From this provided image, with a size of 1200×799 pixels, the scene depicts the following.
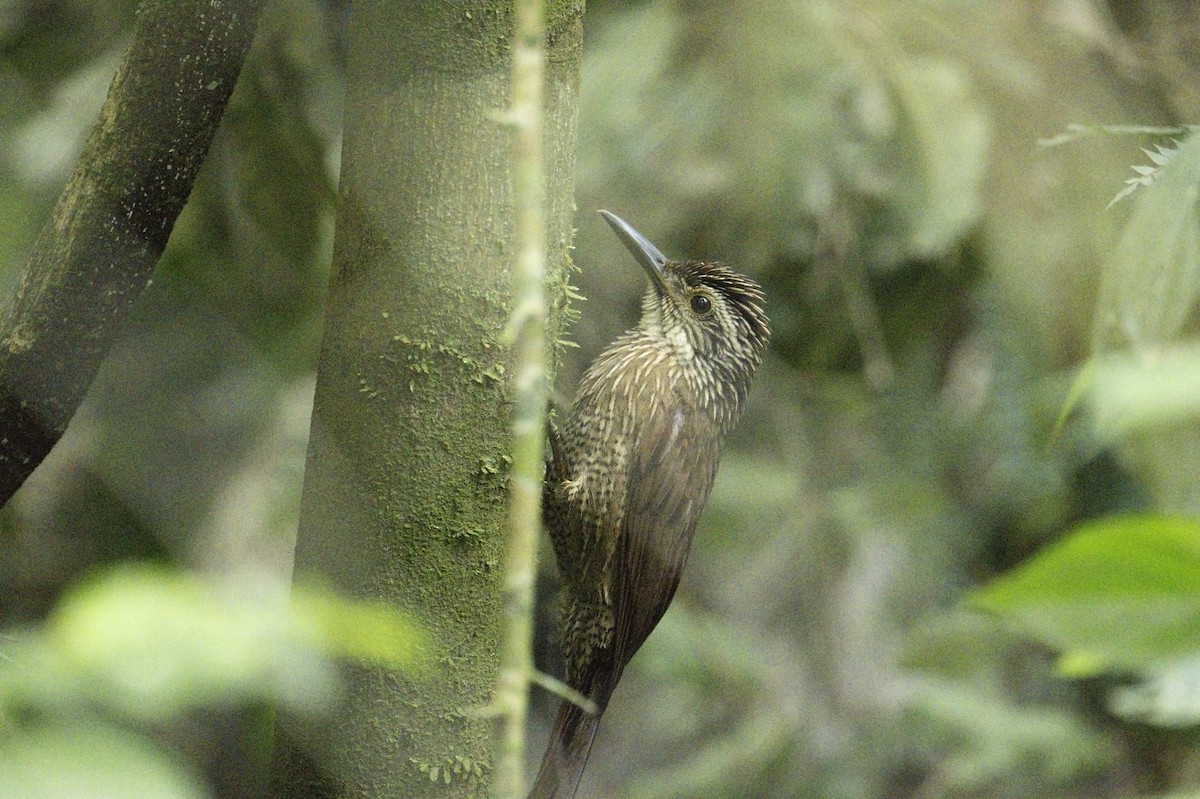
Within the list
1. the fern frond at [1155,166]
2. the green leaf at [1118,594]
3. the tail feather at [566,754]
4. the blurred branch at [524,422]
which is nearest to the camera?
the green leaf at [1118,594]

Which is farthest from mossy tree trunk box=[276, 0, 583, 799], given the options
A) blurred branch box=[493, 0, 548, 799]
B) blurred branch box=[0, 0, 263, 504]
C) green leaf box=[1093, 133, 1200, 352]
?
green leaf box=[1093, 133, 1200, 352]

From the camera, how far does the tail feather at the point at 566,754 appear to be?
2.18m

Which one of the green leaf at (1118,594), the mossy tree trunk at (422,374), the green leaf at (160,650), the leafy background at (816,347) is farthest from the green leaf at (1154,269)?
→ the green leaf at (160,650)

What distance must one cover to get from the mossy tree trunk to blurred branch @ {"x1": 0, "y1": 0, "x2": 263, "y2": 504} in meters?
0.20

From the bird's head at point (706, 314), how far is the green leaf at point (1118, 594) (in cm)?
194

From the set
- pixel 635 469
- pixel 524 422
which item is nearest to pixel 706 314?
pixel 635 469

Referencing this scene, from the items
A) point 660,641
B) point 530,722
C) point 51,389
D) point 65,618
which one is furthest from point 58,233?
point 660,641

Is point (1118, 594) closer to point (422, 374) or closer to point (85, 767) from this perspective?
point (85, 767)

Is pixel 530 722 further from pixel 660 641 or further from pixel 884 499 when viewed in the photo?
pixel 884 499

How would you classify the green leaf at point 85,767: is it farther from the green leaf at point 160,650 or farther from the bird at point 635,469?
the bird at point 635,469

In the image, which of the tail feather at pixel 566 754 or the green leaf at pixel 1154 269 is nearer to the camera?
the green leaf at pixel 1154 269

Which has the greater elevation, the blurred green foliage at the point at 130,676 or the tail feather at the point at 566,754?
the blurred green foliage at the point at 130,676

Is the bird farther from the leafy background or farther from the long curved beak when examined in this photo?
the leafy background

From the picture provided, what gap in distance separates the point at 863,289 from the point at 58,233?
2933 millimetres
